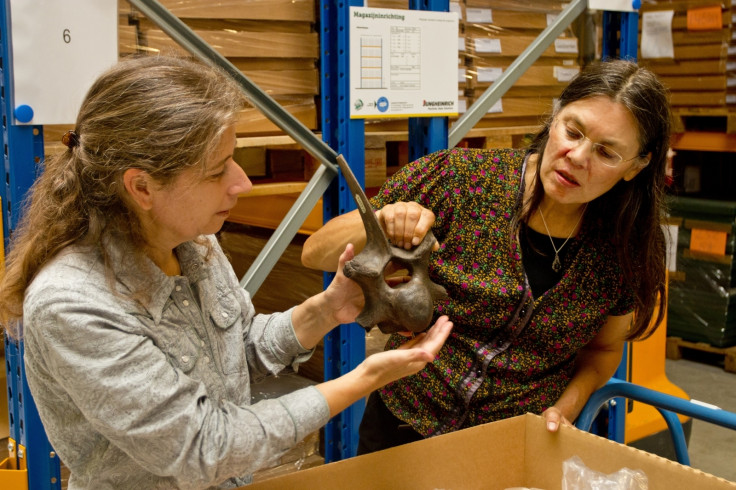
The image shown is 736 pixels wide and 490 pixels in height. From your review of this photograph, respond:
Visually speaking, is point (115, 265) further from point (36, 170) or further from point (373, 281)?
point (36, 170)

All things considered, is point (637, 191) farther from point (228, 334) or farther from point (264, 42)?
point (264, 42)

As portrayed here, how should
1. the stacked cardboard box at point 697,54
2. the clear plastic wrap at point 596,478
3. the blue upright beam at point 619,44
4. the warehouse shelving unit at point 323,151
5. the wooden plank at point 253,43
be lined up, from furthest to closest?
the stacked cardboard box at point 697,54, the blue upright beam at point 619,44, the wooden plank at point 253,43, the warehouse shelving unit at point 323,151, the clear plastic wrap at point 596,478

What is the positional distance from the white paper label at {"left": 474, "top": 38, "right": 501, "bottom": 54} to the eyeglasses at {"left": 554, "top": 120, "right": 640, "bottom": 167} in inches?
52.5

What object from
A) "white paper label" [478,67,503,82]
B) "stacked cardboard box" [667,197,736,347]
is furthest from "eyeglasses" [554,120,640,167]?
"stacked cardboard box" [667,197,736,347]

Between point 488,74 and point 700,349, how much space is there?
3.33 metres

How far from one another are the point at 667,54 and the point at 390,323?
4.13 meters

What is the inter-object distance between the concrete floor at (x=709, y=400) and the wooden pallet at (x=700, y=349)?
1.7 inches

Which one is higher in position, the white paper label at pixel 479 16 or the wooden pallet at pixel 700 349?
the white paper label at pixel 479 16

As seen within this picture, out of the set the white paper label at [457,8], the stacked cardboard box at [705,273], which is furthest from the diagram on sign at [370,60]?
the stacked cardboard box at [705,273]

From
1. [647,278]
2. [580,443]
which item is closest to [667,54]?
[647,278]

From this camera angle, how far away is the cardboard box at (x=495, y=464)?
1.50 metres

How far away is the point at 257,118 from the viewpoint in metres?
2.55

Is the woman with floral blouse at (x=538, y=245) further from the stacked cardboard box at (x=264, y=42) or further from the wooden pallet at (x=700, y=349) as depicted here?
the wooden pallet at (x=700, y=349)

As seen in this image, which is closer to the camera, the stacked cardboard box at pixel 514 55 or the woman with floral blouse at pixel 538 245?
the woman with floral blouse at pixel 538 245
